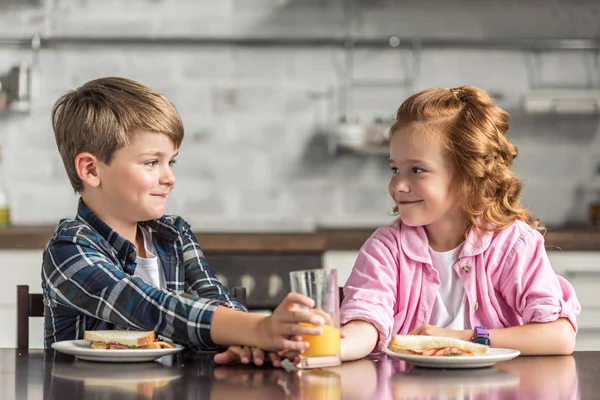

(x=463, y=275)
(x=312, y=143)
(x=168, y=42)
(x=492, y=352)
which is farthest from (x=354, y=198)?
(x=492, y=352)

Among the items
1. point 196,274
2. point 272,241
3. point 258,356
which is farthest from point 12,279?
point 258,356

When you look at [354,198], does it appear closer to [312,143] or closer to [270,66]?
[312,143]

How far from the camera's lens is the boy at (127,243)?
55.2 inches

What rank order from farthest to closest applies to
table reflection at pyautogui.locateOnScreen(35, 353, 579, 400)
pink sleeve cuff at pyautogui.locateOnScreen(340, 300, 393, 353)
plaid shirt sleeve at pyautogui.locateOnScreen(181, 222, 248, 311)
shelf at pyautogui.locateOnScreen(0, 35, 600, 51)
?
1. shelf at pyautogui.locateOnScreen(0, 35, 600, 51)
2. plaid shirt sleeve at pyautogui.locateOnScreen(181, 222, 248, 311)
3. pink sleeve cuff at pyautogui.locateOnScreen(340, 300, 393, 353)
4. table reflection at pyautogui.locateOnScreen(35, 353, 579, 400)

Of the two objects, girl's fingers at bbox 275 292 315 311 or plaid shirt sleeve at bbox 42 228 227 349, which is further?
plaid shirt sleeve at bbox 42 228 227 349

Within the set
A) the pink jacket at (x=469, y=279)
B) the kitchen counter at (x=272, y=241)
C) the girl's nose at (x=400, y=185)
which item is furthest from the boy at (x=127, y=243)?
the kitchen counter at (x=272, y=241)

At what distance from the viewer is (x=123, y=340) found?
4.44 ft

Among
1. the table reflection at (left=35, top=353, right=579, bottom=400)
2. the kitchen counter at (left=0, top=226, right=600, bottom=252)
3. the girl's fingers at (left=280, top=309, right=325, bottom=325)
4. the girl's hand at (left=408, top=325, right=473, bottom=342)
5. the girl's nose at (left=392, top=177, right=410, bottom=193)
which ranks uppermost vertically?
the girl's nose at (left=392, top=177, right=410, bottom=193)

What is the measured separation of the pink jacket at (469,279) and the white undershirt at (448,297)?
2 centimetres

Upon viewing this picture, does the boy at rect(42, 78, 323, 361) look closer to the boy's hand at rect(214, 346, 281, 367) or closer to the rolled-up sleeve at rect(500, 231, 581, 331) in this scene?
the boy's hand at rect(214, 346, 281, 367)

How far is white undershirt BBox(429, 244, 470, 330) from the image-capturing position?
1.64m

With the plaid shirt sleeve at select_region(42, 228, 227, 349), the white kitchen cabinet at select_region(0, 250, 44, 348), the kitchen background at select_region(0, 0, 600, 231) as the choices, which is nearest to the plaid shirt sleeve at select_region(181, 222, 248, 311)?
the plaid shirt sleeve at select_region(42, 228, 227, 349)

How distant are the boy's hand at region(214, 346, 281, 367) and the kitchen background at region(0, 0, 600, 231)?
2.57m

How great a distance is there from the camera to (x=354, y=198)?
13.0 feet
